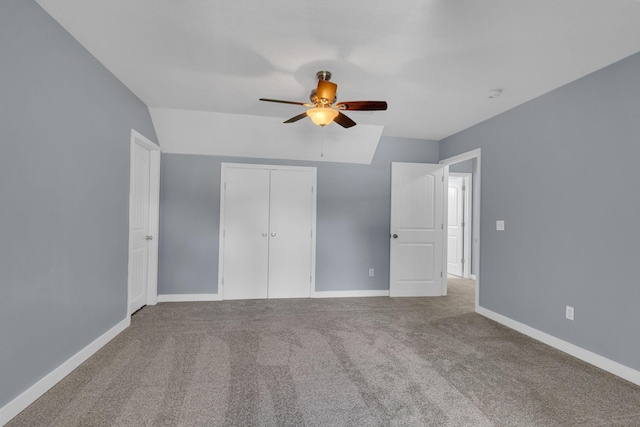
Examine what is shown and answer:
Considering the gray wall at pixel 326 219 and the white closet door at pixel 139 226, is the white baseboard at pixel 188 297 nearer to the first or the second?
the gray wall at pixel 326 219

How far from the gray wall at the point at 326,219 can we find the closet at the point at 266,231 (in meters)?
0.12

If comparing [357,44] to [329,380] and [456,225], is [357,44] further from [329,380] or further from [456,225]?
[456,225]

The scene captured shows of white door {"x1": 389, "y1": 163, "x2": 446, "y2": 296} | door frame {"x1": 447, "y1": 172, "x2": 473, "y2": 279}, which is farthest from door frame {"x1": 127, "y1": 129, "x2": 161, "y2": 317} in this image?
door frame {"x1": 447, "y1": 172, "x2": 473, "y2": 279}

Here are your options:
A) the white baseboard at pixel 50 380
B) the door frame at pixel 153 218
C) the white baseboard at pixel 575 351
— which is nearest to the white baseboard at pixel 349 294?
the white baseboard at pixel 575 351

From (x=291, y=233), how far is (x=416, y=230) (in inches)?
75.6

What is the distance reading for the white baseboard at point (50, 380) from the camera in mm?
1721

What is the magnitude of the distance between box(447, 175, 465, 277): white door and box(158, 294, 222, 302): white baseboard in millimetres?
4742

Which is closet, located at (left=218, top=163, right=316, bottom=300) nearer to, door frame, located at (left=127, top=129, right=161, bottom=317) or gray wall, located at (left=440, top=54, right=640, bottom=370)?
door frame, located at (left=127, top=129, right=161, bottom=317)

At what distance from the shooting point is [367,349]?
2.72m

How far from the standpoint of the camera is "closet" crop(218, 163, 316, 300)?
14.2ft

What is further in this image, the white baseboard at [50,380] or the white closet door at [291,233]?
the white closet door at [291,233]

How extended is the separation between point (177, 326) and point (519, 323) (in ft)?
12.1

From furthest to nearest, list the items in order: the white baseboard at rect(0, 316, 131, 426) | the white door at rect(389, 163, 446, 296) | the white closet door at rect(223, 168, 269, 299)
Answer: the white door at rect(389, 163, 446, 296), the white closet door at rect(223, 168, 269, 299), the white baseboard at rect(0, 316, 131, 426)

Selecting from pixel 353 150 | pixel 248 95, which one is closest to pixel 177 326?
pixel 248 95
